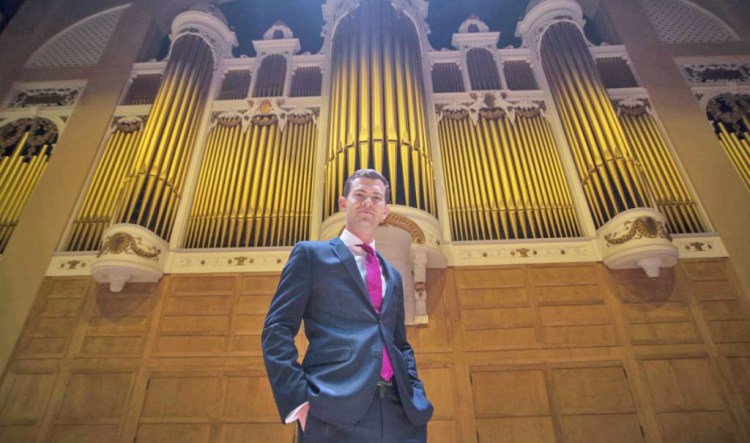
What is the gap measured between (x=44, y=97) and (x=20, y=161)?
1.29 m

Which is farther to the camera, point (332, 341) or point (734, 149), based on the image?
point (734, 149)

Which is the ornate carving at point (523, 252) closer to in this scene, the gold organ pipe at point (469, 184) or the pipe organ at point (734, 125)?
the gold organ pipe at point (469, 184)

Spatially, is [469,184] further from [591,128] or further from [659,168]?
[659,168]

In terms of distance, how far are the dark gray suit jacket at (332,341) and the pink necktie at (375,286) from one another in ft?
0.09

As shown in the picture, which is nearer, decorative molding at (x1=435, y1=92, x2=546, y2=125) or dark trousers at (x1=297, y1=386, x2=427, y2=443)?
dark trousers at (x1=297, y1=386, x2=427, y2=443)

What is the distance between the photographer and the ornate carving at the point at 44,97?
19.5ft

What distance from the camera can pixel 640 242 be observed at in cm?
388

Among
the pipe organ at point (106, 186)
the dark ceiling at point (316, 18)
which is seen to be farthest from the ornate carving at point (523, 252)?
the dark ceiling at point (316, 18)

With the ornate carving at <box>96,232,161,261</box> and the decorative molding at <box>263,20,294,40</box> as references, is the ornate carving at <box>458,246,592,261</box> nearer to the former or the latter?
the ornate carving at <box>96,232,161,261</box>

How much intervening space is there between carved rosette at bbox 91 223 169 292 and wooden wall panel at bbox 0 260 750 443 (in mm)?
171

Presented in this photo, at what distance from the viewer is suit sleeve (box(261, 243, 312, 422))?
Result: 1417mm

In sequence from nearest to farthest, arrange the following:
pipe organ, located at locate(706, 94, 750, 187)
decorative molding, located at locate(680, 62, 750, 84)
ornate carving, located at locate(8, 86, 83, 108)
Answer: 1. pipe organ, located at locate(706, 94, 750, 187)
2. decorative molding, located at locate(680, 62, 750, 84)
3. ornate carving, located at locate(8, 86, 83, 108)

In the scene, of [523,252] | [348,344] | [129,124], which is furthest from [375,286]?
[129,124]

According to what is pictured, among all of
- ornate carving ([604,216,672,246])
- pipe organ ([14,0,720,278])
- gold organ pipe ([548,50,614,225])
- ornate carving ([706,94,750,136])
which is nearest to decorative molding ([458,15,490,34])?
pipe organ ([14,0,720,278])
